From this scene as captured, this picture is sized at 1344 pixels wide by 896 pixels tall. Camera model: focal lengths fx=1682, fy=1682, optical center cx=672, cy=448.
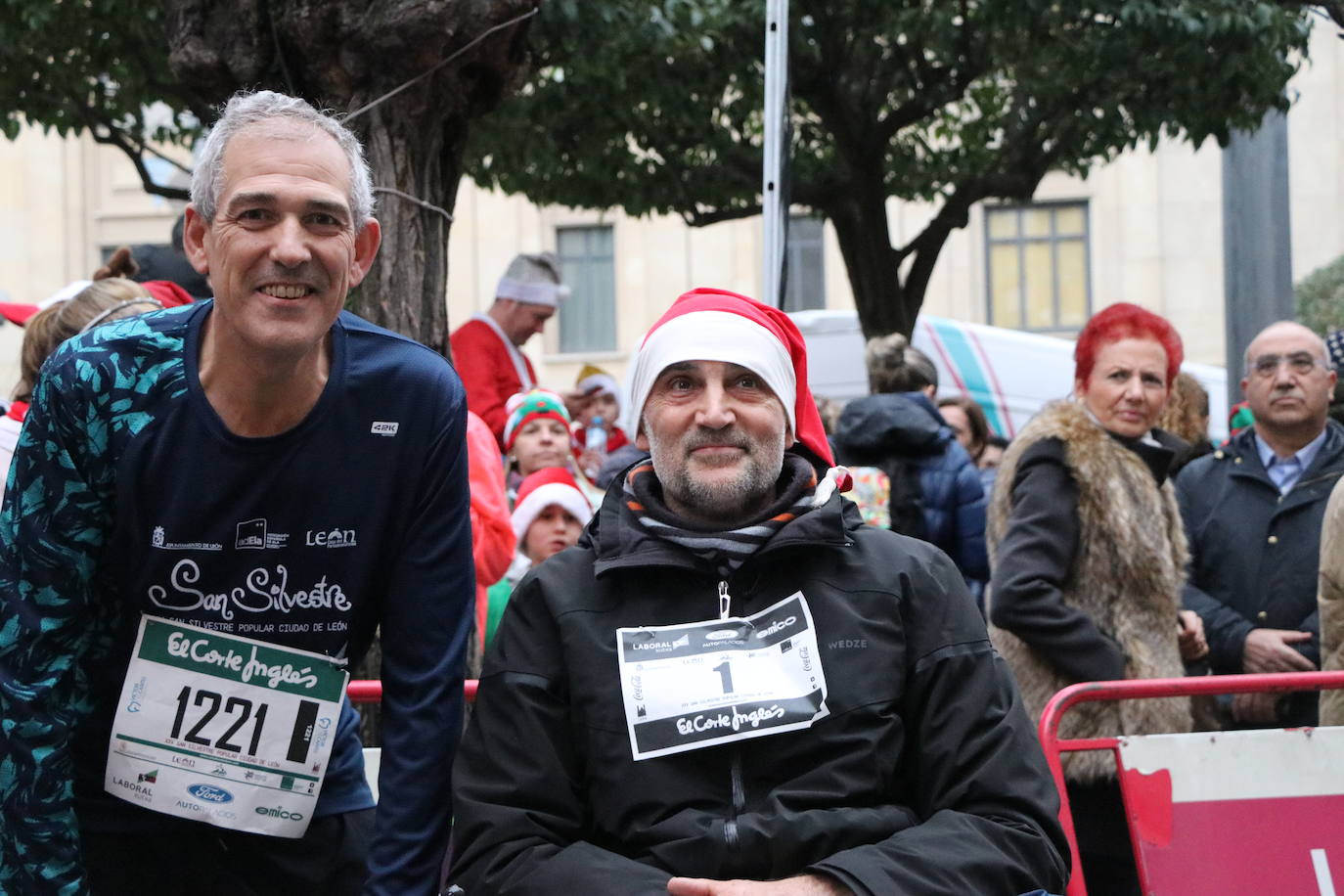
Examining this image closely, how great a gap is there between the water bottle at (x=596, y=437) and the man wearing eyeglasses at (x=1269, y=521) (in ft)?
16.7

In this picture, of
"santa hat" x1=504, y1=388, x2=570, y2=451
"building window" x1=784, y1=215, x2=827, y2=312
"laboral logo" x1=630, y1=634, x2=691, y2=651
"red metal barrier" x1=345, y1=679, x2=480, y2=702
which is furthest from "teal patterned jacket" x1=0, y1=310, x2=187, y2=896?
"building window" x1=784, y1=215, x2=827, y2=312

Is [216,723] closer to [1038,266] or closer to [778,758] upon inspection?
[778,758]

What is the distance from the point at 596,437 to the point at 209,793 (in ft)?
24.8

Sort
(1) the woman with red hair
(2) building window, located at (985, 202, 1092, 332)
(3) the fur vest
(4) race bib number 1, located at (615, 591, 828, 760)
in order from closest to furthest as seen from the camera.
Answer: (4) race bib number 1, located at (615, 591, 828, 760) → (1) the woman with red hair → (3) the fur vest → (2) building window, located at (985, 202, 1092, 332)

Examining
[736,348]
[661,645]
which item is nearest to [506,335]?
[736,348]

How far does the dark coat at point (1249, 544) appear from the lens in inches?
203

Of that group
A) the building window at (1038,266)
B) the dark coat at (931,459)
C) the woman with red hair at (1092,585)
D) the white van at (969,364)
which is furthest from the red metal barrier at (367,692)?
the building window at (1038,266)

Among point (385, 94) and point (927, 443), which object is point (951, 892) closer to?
point (385, 94)

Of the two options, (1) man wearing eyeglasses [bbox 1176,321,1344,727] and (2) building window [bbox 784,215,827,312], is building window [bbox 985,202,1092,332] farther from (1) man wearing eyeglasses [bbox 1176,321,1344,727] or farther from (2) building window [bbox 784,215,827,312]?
(1) man wearing eyeglasses [bbox 1176,321,1344,727]

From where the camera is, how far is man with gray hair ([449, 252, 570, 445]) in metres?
7.53

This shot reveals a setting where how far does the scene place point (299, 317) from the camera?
269cm

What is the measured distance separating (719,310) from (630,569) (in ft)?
1.89

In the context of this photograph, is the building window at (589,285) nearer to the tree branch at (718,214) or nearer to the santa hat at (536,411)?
the tree branch at (718,214)

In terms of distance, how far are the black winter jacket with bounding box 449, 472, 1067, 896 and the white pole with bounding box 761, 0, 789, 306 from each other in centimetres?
229
